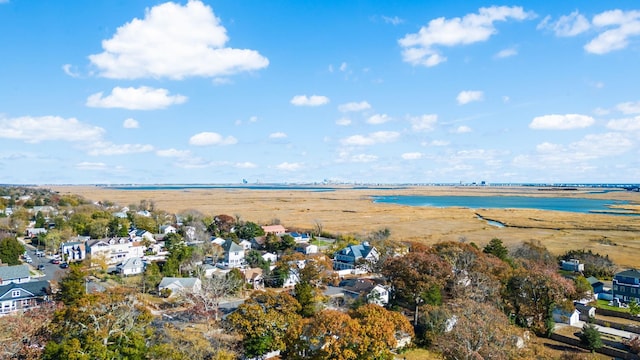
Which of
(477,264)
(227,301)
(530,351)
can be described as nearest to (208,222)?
(227,301)

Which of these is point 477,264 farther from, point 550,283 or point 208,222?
point 208,222

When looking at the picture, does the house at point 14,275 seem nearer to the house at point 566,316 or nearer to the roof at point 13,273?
the roof at point 13,273

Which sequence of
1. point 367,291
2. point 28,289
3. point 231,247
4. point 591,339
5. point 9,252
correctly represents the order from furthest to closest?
point 231,247 < point 9,252 < point 367,291 < point 28,289 < point 591,339

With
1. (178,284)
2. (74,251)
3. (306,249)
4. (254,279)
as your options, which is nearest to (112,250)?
(74,251)

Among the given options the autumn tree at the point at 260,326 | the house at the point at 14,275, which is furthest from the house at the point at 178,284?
the house at the point at 14,275

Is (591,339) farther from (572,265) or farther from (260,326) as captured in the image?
(572,265)
